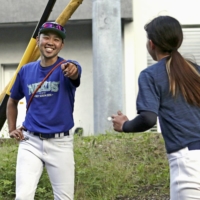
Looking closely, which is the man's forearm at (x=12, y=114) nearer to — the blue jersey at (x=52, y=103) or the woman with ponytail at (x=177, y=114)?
the blue jersey at (x=52, y=103)

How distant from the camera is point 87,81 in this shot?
1519cm

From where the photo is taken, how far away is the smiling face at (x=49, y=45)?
5.25 m

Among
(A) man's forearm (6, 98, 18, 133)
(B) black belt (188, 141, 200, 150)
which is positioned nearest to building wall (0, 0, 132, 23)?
(A) man's forearm (6, 98, 18, 133)

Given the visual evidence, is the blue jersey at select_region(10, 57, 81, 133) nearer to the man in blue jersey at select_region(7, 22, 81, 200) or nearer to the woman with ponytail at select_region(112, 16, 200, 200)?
the man in blue jersey at select_region(7, 22, 81, 200)

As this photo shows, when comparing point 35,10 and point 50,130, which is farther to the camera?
point 35,10

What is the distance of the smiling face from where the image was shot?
5.25 m

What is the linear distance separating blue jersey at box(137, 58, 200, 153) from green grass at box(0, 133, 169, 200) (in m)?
3.28

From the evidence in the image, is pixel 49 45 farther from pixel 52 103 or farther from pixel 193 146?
pixel 193 146

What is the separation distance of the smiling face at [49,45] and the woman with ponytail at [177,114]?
61.5 inches

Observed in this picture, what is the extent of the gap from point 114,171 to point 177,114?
12.8ft

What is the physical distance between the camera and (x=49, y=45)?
528cm

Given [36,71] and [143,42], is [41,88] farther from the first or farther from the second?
[143,42]

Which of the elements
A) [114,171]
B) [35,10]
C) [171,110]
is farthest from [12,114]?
[35,10]

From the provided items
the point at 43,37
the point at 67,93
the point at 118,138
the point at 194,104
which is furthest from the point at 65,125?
the point at 118,138
